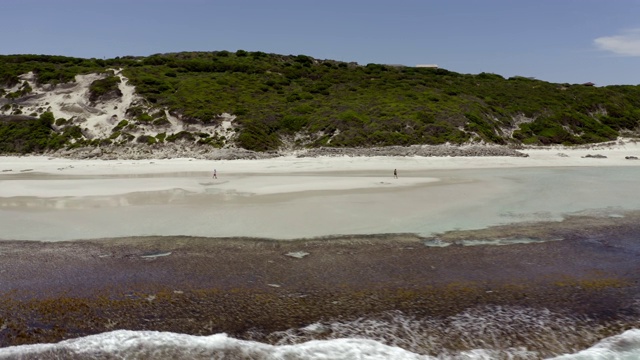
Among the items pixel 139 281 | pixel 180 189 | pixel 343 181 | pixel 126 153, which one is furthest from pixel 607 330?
pixel 126 153

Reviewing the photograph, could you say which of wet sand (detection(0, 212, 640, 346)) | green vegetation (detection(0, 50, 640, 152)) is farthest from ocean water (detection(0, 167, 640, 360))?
green vegetation (detection(0, 50, 640, 152))

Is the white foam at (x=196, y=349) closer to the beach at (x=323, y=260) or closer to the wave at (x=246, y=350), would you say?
the wave at (x=246, y=350)

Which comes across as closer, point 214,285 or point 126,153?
point 214,285

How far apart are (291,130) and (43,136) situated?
20.6m

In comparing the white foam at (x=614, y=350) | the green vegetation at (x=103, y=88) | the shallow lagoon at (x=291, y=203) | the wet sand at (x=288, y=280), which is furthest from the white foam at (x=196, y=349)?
the green vegetation at (x=103, y=88)

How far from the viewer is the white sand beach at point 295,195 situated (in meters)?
14.0

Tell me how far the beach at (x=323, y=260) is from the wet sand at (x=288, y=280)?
43mm

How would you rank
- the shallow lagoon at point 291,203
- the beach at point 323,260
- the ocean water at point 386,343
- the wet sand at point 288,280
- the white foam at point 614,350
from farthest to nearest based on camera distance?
the shallow lagoon at point 291,203, the wet sand at point 288,280, the beach at point 323,260, the ocean water at point 386,343, the white foam at point 614,350

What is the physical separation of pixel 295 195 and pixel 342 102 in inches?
1128

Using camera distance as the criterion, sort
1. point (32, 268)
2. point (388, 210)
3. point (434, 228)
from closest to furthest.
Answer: point (32, 268)
point (434, 228)
point (388, 210)

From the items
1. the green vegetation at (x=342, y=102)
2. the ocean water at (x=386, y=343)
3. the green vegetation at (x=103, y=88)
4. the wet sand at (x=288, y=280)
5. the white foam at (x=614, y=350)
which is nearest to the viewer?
the white foam at (x=614, y=350)

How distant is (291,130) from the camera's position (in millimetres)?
40375

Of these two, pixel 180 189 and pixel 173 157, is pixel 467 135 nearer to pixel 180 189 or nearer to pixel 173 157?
pixel 173 157

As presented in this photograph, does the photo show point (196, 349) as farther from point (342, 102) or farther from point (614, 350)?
point (342, 102)
